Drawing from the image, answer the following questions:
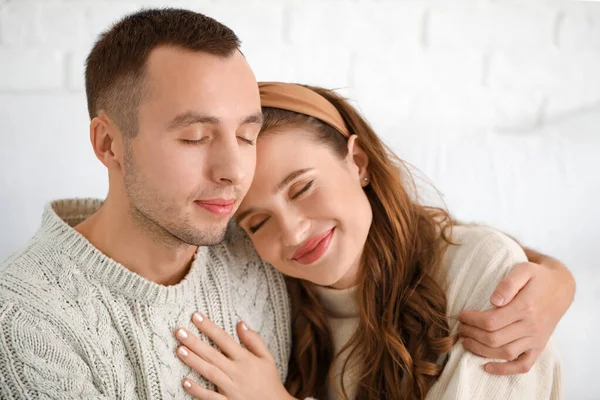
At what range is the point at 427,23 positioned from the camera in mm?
2057

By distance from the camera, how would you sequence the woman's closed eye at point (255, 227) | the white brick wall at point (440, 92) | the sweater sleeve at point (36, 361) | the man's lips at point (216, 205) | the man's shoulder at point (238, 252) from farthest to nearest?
1. the white brick wall at point (440, 92)
2. the man's shoulder at point (238, 252)
3. the woman's closed eye at point (255, 227)
4. the man's lips at point (216, 205)
5. the sweater sleeve at point (36, 361)

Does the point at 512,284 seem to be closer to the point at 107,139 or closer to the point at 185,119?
the point at 185,119

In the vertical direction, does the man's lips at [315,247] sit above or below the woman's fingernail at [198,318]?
above

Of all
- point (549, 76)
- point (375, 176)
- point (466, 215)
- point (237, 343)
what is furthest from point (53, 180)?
point (549, 76)

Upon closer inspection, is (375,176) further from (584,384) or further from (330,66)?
(584,384)

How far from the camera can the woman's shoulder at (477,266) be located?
4.71 ft

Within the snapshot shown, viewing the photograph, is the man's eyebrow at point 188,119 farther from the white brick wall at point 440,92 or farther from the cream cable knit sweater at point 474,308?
the white brick wall at point 440,92

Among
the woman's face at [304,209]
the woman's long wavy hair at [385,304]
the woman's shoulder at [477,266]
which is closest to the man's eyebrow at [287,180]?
the woman's face at [304,209]

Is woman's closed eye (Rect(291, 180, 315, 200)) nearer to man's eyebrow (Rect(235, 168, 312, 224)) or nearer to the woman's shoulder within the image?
man's eyebrow (Rect(235, 168, 312, 224))

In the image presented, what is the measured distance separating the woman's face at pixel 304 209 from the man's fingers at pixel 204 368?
0.81ft

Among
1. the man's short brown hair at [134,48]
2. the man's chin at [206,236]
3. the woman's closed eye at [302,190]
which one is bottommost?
the man's chin at [206,236]

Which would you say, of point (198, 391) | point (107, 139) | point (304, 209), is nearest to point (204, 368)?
point (198, 391)

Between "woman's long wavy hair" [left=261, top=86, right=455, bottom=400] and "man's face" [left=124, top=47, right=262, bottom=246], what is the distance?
A: 8.9 inches

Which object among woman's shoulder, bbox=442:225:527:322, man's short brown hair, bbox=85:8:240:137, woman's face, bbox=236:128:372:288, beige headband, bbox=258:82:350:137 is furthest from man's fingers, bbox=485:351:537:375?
man's short brown hair, bbox=85:8:240:137
